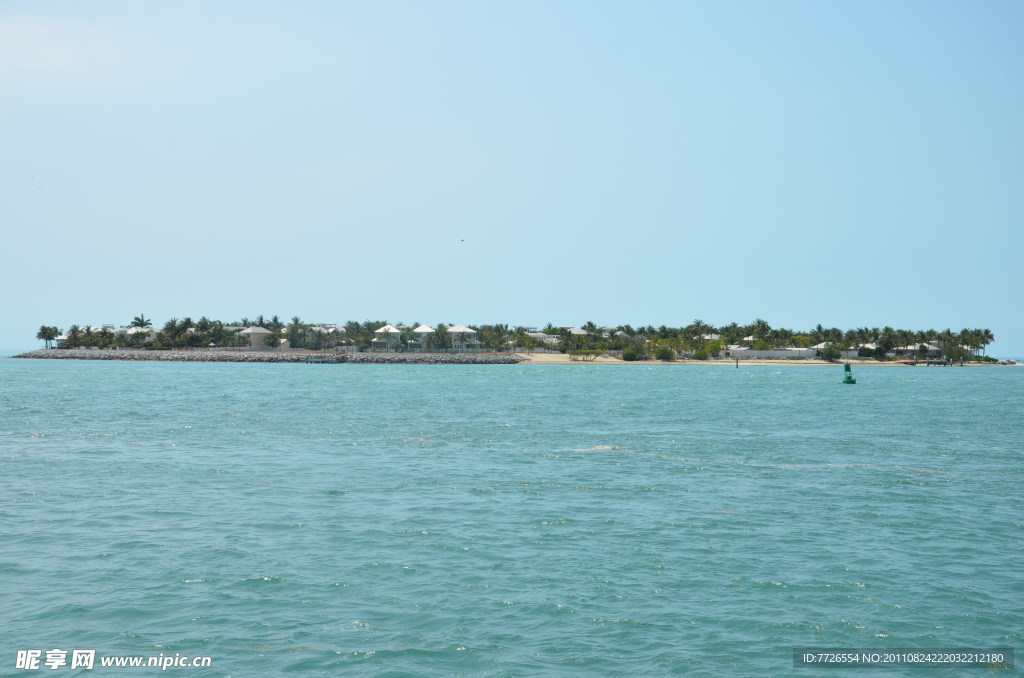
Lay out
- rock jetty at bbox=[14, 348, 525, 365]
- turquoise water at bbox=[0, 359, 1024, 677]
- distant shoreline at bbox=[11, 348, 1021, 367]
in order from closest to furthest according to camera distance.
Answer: turquoise water at bbox=[0, 359, 1024, 677]
rock jetty at bbox=[14, 348, 525, 365]
distant shoreline at bbox=[11, 348, 1021, 367]

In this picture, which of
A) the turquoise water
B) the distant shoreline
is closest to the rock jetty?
the distant shoreline

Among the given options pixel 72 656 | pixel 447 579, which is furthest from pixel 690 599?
pixel 72 656

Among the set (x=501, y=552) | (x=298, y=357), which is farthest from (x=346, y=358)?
(x=501, y=552)

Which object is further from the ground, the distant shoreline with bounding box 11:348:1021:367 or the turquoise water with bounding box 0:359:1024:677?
the distant shoreline with bounding box 11:348:1021:367

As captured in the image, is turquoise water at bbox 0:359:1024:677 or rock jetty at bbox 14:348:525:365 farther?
rock jetty at bbox 14:348:525:365

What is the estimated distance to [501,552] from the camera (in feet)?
56.4

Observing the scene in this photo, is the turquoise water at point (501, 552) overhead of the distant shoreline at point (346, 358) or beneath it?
beneath

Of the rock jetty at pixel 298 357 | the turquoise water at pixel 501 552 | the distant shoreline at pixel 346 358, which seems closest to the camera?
the turquoise water at pixel 501 552

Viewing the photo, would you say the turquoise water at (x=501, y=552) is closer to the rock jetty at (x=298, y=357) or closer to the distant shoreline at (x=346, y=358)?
the rock jetty at (x=298, y=357)

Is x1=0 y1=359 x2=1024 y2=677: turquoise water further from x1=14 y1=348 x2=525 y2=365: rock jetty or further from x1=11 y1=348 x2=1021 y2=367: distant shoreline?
x1=11 y1=348 x2=1021 y2=367: distant shoreline

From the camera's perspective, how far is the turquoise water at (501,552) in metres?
12.1

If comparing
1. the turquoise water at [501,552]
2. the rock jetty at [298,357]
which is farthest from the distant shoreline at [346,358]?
the turquoise water at [501,552]

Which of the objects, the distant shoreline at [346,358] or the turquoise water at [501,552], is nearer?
the turquoise water at [501,552]

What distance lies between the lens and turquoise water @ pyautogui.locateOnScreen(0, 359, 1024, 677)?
12070mm
